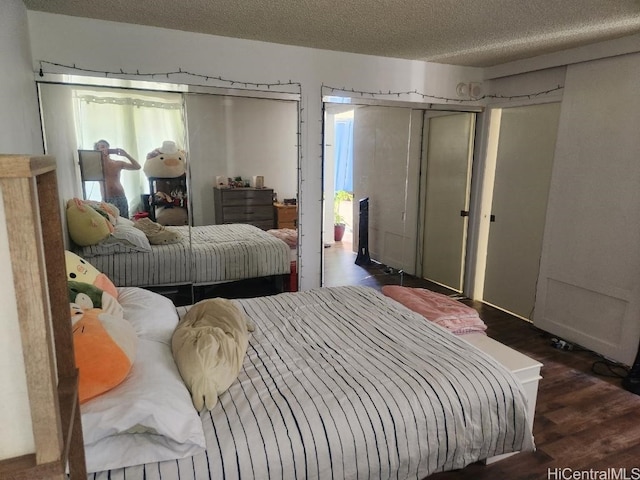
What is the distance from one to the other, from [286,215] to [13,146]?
1991 mm

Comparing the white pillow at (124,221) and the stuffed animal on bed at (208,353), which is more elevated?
the white pillow at (124,221)

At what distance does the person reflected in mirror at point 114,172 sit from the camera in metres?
2.87

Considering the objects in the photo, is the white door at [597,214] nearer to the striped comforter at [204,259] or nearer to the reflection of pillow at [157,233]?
the striped comforter at [204,259]

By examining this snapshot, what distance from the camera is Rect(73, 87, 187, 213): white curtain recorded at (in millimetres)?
2811

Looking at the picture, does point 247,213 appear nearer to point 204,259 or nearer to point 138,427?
point 204,259

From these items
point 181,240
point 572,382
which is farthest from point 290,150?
point 572,382

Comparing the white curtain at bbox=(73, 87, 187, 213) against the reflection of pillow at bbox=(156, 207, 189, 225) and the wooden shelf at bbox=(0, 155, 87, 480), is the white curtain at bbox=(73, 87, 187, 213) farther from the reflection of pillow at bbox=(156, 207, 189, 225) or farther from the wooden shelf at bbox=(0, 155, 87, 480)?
the wooden shelf at bbox=(0, 155, 87, 480)

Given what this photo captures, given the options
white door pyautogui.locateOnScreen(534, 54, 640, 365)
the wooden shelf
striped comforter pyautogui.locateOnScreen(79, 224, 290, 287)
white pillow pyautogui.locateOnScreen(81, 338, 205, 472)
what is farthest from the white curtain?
white door pyautogui.locateOnScreen(534, 54, 640, 365)

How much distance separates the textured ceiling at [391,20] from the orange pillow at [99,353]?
6.11 ft

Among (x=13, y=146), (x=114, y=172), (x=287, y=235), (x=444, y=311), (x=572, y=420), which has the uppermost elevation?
(x=13, y=146)

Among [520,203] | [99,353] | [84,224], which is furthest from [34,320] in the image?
[520,203]

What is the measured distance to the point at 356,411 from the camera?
151cm

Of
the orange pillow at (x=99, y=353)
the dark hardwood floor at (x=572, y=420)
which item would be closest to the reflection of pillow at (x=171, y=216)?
the orange pillow at (x=99, y=353)

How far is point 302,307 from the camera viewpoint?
2.48 m
